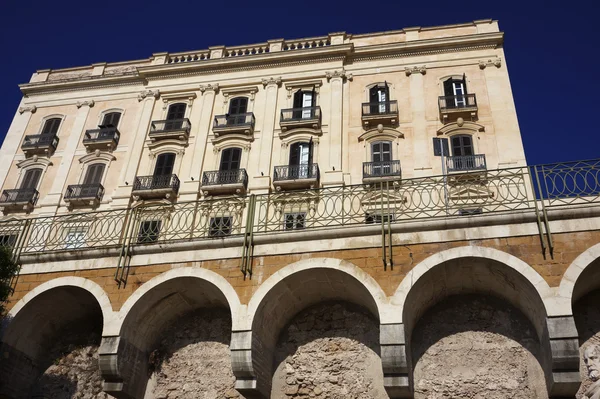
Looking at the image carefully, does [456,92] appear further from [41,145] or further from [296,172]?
[41,145]

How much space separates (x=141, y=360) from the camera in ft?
40.0

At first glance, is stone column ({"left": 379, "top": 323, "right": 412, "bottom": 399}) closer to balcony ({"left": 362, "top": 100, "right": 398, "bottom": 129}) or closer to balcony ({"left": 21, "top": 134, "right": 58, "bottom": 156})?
balcony ({"left": 362, "top": 100, "right": 398, "bottom": 129})

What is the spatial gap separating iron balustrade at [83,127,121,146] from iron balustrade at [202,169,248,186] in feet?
17.5

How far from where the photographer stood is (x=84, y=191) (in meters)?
24.0

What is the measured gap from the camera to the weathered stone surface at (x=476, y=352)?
412 inches

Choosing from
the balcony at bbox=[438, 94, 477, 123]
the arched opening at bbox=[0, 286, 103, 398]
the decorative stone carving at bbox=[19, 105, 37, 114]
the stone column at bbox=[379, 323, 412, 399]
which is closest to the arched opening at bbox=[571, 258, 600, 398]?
the stone column at bbox=[379, 323, 412, 399]

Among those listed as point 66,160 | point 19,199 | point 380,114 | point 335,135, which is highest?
point 380,114

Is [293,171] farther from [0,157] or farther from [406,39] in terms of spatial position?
[0,157]

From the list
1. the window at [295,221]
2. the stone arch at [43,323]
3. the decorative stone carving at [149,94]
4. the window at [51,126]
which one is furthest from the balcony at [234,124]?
the stone arch at [43,323]

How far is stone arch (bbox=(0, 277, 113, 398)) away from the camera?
11.9m

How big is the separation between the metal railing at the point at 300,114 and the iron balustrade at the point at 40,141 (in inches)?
434

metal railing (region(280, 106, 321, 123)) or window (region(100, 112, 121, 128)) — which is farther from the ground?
window (region(100, 112, 121, 128))

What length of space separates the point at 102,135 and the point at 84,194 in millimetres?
3294

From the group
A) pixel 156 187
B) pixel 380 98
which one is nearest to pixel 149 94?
pixel 156 187
